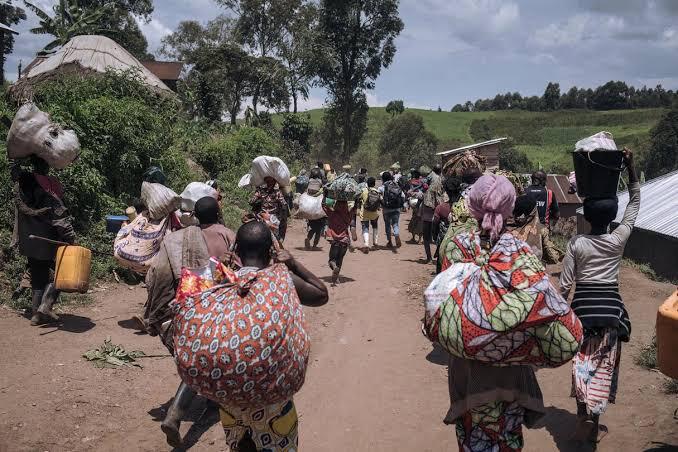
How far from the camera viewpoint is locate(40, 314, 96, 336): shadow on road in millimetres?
6469

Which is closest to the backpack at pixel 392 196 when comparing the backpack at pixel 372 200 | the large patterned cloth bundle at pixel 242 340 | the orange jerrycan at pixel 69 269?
the backpack at pixel 372 200

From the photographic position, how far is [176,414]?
163 inches

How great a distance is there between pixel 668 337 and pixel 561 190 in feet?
47.1

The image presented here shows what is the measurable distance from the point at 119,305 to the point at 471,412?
233 inches

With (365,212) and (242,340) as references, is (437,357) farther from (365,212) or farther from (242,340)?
(365,212)

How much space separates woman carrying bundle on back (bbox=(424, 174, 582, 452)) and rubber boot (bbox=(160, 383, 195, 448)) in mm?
2064

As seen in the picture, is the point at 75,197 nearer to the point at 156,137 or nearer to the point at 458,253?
the point at 156,137

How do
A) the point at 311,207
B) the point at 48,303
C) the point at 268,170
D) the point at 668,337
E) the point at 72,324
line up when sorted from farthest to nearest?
the point at 311,207 < the point at 268,170 < the point at 72,324 < the point at 48,303 < the point at 668,337

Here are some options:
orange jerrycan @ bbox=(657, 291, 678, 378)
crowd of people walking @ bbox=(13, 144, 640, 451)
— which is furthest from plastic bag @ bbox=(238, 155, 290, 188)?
orange jerrycan @ bbox=(657, 291, 678, 378)

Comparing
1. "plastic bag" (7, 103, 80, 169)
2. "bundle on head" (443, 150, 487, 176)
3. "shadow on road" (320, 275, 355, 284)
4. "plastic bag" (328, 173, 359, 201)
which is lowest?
"shadow on road" (320, 275, 355, 284)

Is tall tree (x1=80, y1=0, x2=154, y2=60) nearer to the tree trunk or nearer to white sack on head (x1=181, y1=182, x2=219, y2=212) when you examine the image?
the tree trunk

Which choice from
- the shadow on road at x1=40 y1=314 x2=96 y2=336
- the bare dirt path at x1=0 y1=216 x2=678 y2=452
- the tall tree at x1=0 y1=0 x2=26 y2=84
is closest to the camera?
the bare dirt path at x1=0 y1=216 x2=678 y2=452

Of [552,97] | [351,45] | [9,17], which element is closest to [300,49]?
[351,45]

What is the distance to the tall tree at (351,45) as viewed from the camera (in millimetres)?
36469
